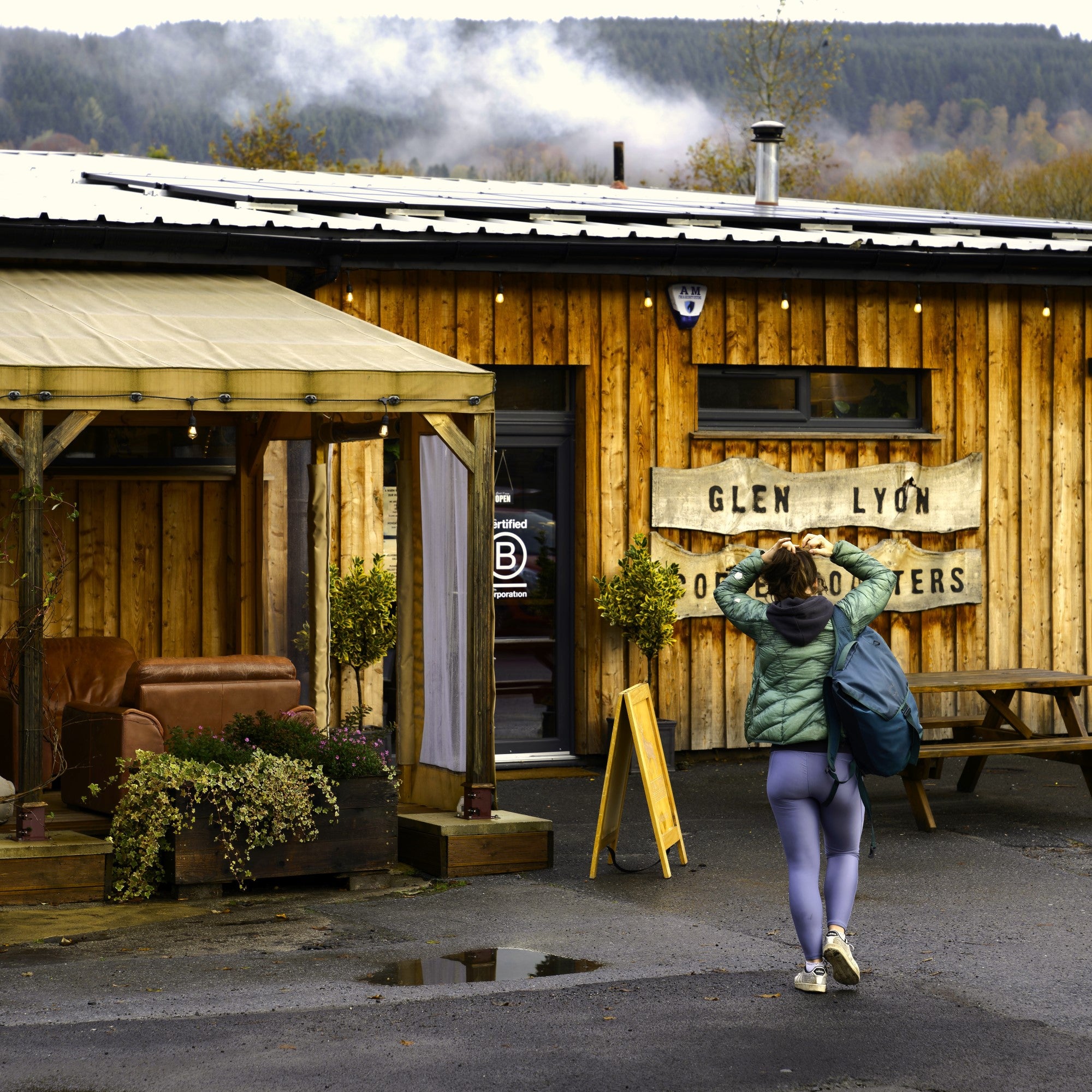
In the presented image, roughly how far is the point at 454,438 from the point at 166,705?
1952 mm

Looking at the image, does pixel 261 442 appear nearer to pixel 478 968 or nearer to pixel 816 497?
pixel 816 497

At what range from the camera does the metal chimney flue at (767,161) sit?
557 inches

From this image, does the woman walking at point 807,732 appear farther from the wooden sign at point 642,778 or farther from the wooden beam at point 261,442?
the wooden beam at point 261,442

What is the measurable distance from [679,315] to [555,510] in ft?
5.42

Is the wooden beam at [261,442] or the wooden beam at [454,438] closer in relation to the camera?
the wooden beam at [454,438]

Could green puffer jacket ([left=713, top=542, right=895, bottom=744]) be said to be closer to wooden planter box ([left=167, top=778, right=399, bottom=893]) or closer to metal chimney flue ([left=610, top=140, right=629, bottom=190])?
wooden planter box ([left=167, top=778, right=399, bottom=893])

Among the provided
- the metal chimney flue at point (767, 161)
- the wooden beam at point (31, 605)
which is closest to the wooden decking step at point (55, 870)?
the wooden beam at point (31, 605)

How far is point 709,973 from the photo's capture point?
5.97 meters

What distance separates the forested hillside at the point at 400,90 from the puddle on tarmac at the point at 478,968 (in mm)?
78045

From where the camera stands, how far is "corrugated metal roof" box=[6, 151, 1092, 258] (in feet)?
33.8

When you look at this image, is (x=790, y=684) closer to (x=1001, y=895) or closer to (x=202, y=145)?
(x=1001, y=895)

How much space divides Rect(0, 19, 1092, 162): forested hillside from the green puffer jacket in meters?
78.2

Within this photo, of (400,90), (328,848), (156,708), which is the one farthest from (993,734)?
(400,90)

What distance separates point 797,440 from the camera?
1178 centimetres
